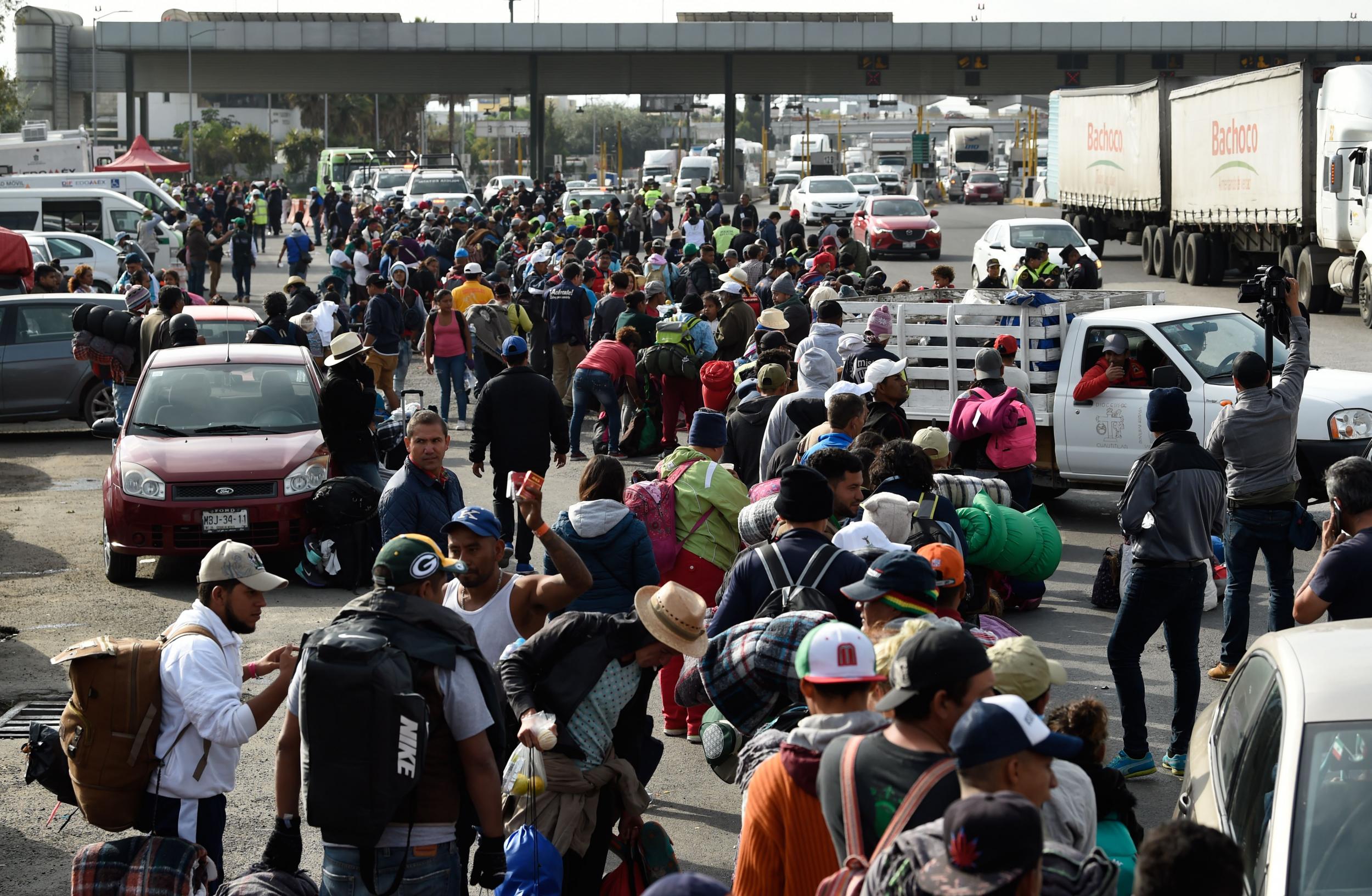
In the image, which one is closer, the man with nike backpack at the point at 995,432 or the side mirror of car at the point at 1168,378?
the man with nike backpack at the point at 995,432

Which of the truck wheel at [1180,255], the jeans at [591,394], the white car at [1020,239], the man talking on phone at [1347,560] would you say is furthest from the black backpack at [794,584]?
the truck wheel at [1180,255]

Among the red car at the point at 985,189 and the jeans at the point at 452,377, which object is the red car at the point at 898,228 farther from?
the red car at the point at 985,189

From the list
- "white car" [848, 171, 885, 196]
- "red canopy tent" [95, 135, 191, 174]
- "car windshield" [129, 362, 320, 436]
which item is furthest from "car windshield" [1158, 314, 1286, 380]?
"red canopy tent" [95, 135, 191, 174]

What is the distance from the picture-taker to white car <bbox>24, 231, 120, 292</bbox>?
27.0m

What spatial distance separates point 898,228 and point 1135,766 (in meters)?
33.0

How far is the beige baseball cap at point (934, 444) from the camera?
891 cm

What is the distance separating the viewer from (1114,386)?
12.5m

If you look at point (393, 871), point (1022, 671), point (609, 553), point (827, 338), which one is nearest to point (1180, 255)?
point (827, 338)

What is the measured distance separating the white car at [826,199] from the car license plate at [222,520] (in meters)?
34.2

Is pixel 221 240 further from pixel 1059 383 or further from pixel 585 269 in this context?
pixel 1059 383

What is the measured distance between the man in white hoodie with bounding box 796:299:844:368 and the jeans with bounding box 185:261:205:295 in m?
20.1

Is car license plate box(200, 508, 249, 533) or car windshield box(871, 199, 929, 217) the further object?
car windshield box(871, 199, 929, 217)

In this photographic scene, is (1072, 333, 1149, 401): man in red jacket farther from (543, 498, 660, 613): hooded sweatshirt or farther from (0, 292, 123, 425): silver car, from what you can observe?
(0, 292, 123, 425): silver car

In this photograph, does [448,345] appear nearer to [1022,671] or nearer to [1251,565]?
[1251,565]
